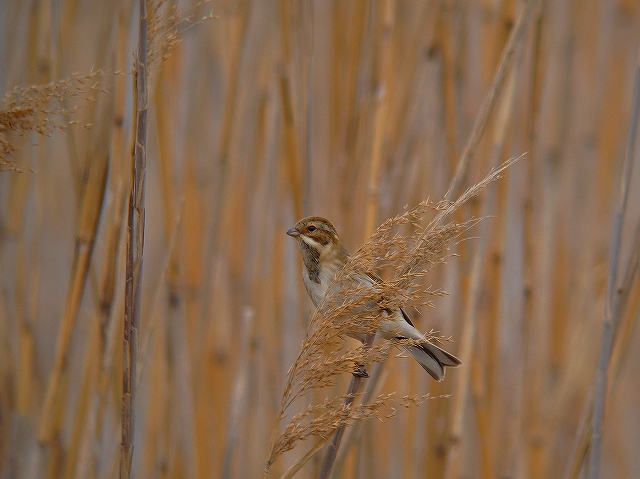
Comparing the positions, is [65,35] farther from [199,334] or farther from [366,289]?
[366,289]

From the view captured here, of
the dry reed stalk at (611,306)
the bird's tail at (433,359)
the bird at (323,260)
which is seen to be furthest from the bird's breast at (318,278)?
the dry reed stalk at (611,306)

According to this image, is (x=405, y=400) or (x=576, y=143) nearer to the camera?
(x=405, y=400)

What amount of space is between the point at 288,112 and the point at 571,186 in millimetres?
1143

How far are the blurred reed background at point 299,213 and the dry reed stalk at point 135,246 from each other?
0.49 m

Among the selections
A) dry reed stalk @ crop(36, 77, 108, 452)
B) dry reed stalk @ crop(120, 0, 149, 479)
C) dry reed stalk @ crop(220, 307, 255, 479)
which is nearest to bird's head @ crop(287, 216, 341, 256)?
dry reed stalk @ crop(220, 307, 255, 479)

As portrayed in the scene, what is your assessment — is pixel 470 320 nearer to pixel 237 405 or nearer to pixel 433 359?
pixel 433 359

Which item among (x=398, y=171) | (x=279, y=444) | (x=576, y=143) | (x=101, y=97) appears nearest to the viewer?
(x=279, y=444)

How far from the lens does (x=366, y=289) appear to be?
126 cm

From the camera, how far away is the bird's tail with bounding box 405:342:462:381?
67.2 inches

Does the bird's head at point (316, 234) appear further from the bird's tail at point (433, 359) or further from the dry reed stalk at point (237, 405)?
the bird's tail at point (433, 359)

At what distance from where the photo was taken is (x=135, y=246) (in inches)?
40.8

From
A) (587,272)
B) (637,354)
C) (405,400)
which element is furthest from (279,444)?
(637,354)

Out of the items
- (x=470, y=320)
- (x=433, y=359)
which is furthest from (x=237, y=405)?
(x=470, y=320)

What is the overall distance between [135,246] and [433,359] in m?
0.95
